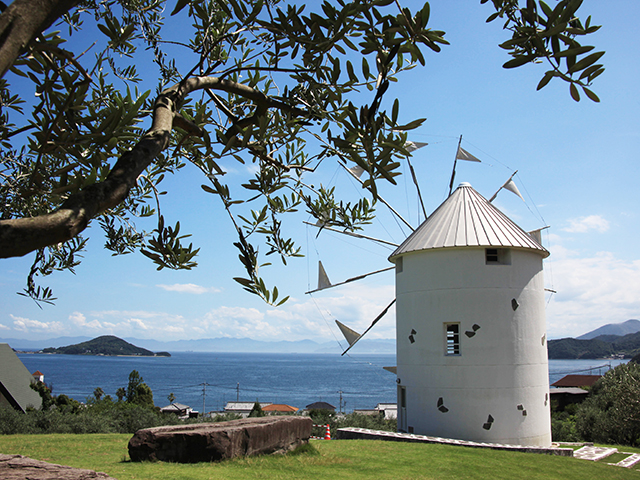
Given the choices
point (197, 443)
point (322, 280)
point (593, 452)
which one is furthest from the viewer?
point (322, 280)

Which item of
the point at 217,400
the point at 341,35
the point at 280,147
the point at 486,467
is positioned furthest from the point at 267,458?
the point at 217,400

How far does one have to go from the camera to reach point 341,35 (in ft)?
9.39

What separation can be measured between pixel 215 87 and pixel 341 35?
3.47 ft

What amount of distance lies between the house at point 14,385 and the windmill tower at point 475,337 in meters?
22.3

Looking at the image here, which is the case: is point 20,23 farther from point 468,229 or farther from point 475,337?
point 468,229

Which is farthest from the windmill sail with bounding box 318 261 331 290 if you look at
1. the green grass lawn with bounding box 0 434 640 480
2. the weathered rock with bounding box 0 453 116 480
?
the weathered rock with bounding box 0 453 116 480

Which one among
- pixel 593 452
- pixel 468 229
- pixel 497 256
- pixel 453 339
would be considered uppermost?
pixel 468 229

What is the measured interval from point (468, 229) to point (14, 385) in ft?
88.2

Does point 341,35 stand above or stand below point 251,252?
above

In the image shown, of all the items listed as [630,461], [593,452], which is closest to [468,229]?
[593,452]

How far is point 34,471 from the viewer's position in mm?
4961

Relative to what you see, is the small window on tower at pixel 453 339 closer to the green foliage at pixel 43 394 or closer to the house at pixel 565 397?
the green foliage at pixel 43 394

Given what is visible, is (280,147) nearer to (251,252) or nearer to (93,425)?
(251,252)

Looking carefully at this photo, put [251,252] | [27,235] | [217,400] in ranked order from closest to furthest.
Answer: [27,235] → [251,252] → [217,400]
